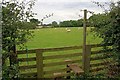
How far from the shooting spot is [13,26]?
659 cm

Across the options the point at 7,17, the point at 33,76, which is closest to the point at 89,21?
the point at 33,76

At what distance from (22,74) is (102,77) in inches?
88.1

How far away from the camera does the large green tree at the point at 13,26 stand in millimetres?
6520

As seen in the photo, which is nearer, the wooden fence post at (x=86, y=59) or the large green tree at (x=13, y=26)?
the large green tree at (x=13, y=26)

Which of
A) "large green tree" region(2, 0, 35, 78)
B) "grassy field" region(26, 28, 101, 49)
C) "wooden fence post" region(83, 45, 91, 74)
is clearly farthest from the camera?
"grassy field" region(26, 28, 101, 49)

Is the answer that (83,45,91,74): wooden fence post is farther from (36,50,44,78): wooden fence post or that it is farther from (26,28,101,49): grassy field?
(36,50,44,78): wooden fence post

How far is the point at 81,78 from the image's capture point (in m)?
7.69

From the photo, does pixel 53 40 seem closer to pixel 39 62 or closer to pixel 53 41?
pixel 53 41

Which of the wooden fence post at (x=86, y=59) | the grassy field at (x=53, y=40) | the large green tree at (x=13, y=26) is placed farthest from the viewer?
the grassy field at (x=53, y=40)

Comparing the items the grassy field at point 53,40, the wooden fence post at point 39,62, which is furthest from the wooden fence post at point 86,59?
the wooden fence post at point 39,62

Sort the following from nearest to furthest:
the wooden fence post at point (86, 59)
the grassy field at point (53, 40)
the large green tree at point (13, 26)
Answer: the large green tree at point (13, 26)
the wooden fence post at point (86, 59)
the grassy field at point (53, 40)

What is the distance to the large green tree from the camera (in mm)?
6520

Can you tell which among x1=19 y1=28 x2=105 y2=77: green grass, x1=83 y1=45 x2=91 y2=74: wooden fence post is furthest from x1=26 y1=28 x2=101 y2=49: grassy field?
x1=83 y1=45 x2=91 y2=74: wooden fence post

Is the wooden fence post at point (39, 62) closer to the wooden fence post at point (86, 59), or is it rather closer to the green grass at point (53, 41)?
the green grass at point (53, 41)
